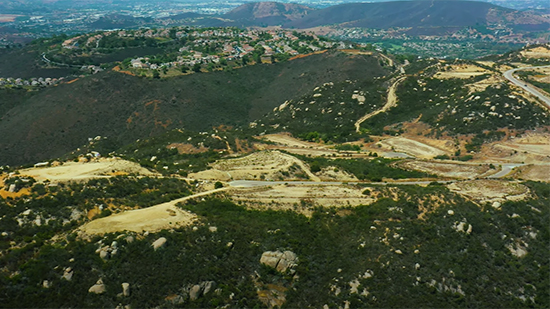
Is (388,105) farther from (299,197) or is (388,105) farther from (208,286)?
(208,286)

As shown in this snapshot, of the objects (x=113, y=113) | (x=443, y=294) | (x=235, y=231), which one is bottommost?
(x=113, y=113)

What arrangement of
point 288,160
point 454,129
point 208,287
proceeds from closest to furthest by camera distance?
1. point 208,287
2. point 288,160
3. point 454,129

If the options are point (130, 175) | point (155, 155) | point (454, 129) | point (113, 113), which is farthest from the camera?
point (113, 113)

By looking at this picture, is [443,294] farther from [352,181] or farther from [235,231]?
[352,181]

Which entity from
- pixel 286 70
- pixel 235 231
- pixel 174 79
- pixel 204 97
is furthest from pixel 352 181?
pixel 286 70

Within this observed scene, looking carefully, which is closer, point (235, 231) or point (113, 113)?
point (235, 231)

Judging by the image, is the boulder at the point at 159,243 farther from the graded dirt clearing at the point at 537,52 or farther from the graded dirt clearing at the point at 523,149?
the graded dirt clearing at the point at 537,52

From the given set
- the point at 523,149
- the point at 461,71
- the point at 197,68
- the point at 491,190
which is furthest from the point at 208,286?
the point at 197,68
